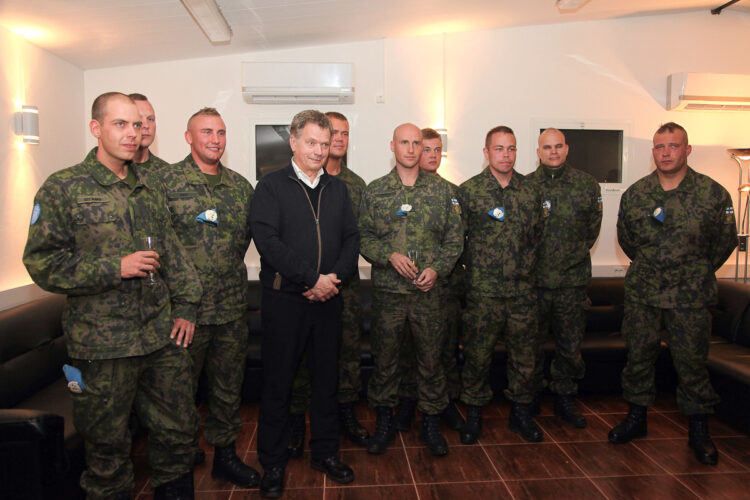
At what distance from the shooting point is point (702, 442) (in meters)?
2.89

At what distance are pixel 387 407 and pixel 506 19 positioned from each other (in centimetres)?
373

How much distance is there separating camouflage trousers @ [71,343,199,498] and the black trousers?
1.26 feet

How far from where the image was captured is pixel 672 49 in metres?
4.98

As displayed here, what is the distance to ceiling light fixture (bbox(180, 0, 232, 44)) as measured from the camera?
3145 millimetres

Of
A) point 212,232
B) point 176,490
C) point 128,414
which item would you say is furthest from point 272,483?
point 212,232

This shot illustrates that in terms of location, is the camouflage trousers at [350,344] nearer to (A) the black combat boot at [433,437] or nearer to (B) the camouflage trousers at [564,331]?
(A) the black combat boot at [433,437]

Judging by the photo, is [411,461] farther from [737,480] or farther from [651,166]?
[651,166]

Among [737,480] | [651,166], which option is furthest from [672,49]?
[737,480]

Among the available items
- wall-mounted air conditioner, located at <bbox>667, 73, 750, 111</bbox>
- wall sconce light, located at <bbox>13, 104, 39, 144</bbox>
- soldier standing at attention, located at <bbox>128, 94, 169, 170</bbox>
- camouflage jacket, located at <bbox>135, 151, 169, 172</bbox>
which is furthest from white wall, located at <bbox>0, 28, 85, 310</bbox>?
wall-mounted air conditioner, located at <bbox>667, 73, 750, 111</bbox>

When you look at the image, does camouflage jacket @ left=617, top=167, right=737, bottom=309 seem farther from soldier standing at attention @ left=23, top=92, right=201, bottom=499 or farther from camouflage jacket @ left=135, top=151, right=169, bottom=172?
camouflage jacket @ left=135, top=151, right=169, bottom=172

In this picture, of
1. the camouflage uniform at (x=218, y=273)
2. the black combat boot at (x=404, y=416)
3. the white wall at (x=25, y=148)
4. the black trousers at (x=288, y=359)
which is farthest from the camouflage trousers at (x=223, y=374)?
the white wall at (x=25, y=148)

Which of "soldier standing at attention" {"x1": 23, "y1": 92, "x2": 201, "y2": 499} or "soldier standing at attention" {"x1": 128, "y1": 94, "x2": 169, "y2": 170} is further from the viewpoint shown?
"soldier standing at attention" {"x1": 128, "y1": 94, "x2": 169, "y2": 170}

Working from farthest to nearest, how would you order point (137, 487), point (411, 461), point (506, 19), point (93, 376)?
1. point (506, 19)
2. point (411, 461)
3. point (137, 487)
4. point (93, 376)

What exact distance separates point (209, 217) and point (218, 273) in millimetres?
288
